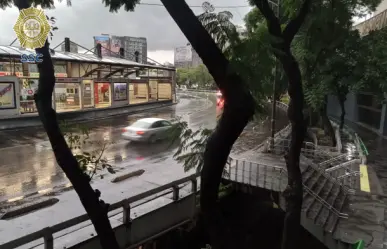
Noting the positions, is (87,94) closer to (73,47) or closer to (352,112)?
(73,47)

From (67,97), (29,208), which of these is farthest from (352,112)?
(29,208)

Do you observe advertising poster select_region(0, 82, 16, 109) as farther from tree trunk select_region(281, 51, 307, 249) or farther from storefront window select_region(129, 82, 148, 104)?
tree trunk select_region(281, 51, 307, 249)

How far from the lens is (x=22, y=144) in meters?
17.5

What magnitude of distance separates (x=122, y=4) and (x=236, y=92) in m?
2.63

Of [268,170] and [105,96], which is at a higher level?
[105,96]

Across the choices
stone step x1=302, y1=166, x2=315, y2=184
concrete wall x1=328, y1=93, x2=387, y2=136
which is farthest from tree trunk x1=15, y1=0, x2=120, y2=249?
concrete wall x1=328, y1=93, x2=387, y2=136

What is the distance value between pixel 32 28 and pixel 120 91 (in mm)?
28892

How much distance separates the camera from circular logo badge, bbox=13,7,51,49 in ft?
13.5

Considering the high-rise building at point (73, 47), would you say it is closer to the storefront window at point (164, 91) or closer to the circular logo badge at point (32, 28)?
the storefront window at point (164, 91)

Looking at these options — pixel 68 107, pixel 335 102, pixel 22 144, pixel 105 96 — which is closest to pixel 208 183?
pixel 22 144

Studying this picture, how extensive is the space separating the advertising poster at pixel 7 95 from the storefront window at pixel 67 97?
3.54 metres

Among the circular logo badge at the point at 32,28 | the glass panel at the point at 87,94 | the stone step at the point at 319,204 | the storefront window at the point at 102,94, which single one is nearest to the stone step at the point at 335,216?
the stone step at the point at 319,204

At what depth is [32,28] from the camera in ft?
13.9

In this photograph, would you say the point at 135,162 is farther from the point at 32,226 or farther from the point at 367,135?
the point at 367,135
